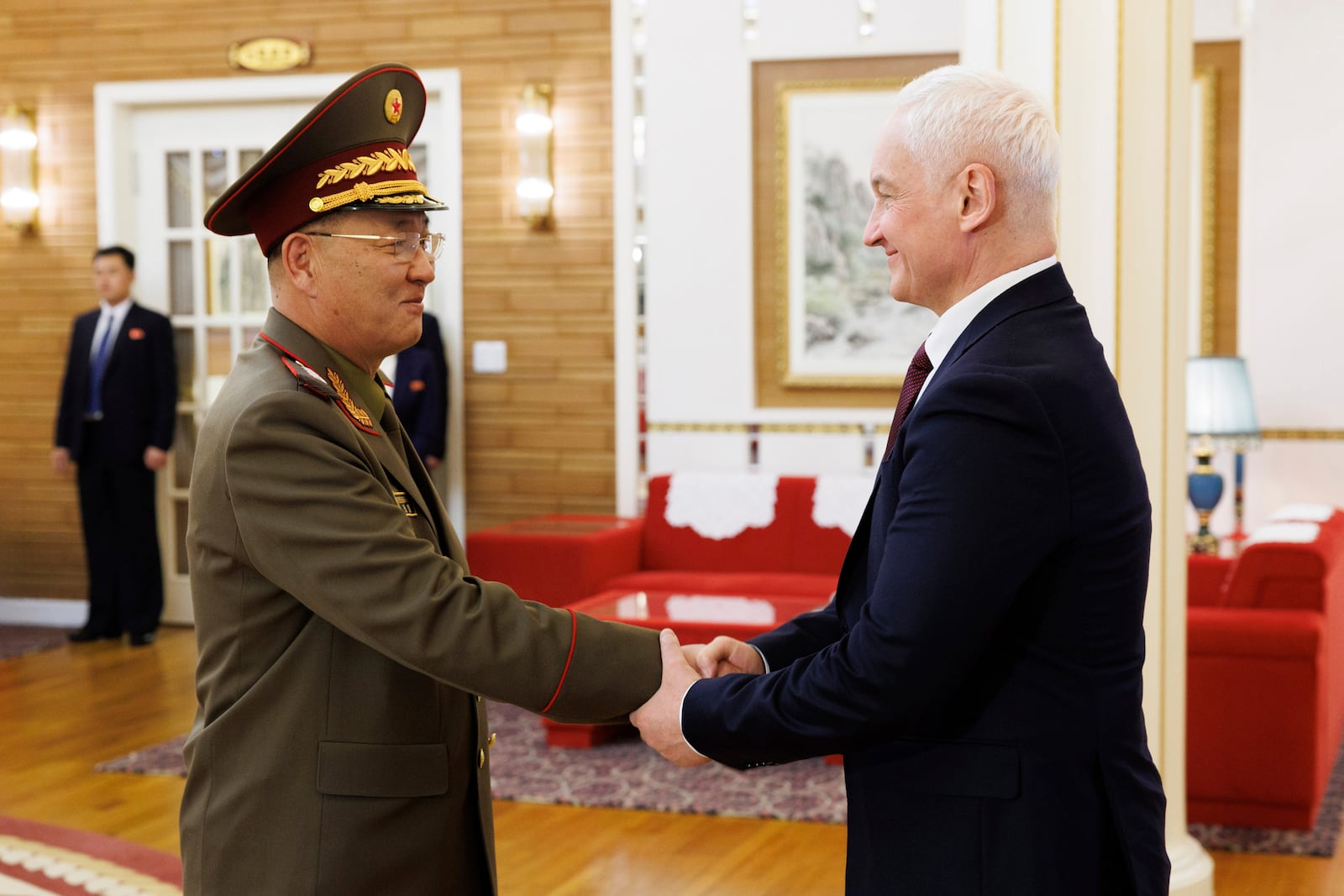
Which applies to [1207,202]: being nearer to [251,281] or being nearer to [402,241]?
[251,281]

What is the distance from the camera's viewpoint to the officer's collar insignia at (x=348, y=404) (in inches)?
65.2

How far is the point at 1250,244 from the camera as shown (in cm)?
592

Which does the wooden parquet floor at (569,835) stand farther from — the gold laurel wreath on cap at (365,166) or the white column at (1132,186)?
the gold laurel wreath on cap at (365,166)

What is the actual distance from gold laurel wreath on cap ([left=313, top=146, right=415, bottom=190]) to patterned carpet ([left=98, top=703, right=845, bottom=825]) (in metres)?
2.62

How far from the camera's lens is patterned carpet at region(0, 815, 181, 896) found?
3.36 metres

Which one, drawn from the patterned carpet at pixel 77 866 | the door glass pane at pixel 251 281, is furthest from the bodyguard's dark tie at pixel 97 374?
the patterned carpet at pixel 77 866

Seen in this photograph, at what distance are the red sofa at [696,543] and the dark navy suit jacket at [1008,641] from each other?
381 cm

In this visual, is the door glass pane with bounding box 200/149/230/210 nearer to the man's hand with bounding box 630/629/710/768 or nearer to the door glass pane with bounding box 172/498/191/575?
the door glass pane with bounding box 172/498/191/575

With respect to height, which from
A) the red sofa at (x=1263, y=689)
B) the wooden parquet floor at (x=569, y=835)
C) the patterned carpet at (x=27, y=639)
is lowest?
the wooden parquet floor at (x=569, y=835)

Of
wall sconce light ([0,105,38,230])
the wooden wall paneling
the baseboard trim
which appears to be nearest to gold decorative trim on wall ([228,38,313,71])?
the wooden wall paneling

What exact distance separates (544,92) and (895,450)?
4.98 meters

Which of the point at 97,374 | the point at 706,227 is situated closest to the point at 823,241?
the point at 706,227

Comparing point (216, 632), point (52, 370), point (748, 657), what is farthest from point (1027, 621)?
point (52, 370)

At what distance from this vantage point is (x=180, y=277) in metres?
6.65
